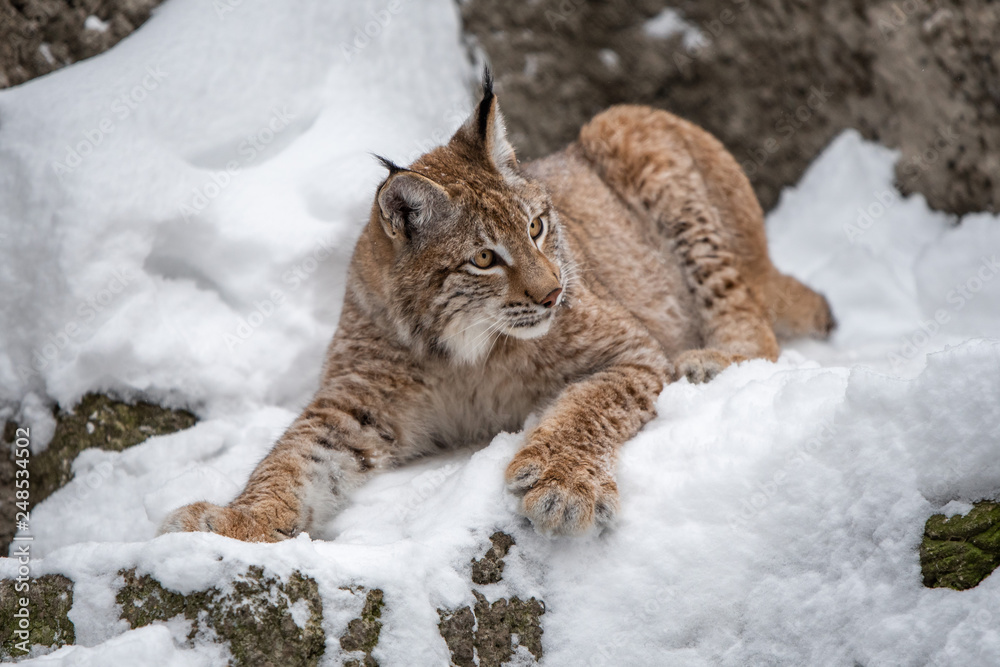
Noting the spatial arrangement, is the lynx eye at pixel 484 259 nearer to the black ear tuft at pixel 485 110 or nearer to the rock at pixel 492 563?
the black ear tuft at pixel 485 110

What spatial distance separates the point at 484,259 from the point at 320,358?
1.66m

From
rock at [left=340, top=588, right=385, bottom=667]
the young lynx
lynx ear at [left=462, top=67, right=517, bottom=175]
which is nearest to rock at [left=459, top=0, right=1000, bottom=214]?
the young lynx

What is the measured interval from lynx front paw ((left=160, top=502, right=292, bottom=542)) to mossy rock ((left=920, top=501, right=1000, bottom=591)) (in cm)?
236

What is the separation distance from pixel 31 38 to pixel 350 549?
164 inches

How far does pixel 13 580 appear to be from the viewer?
288 centimetres

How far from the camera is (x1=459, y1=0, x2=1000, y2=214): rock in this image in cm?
571

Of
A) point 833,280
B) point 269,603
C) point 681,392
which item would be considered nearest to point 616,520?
point 681,392

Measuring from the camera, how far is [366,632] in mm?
2703

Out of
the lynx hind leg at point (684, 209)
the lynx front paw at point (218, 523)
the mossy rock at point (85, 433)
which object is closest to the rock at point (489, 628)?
the lynx front paw at point (218, 523)

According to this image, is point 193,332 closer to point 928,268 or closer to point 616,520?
point 616,520

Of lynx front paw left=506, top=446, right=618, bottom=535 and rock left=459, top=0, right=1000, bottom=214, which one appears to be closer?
lynx front paw left=506, top=446, right=618, bottom=535

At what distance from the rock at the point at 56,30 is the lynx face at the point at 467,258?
2.93 m

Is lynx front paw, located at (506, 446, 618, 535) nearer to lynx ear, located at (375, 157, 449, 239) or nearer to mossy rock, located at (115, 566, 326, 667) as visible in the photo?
mossy rock, located at (115, 566, 326, 667)

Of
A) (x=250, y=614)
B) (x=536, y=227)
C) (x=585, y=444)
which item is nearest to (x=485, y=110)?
(x=536, y=227)
